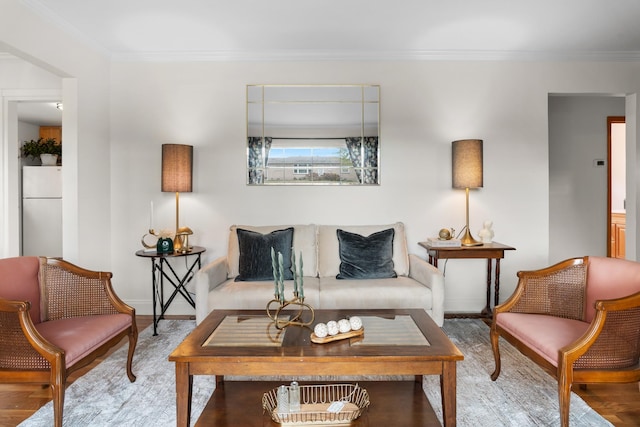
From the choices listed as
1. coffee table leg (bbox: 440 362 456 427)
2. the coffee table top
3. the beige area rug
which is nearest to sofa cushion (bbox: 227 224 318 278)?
the beige area rug

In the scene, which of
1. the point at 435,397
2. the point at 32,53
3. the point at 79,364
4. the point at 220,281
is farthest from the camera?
the point at 220,281

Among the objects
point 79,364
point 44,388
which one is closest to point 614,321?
point 79,364

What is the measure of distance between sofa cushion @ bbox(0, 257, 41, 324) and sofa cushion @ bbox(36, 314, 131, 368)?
14 cm

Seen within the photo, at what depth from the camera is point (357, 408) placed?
176 centimetres

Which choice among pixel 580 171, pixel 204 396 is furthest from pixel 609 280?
pixel 580 171

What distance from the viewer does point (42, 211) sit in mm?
6023

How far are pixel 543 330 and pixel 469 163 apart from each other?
6.08 feet

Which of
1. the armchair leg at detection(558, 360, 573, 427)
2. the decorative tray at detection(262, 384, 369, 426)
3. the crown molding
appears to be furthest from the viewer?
the crown molding

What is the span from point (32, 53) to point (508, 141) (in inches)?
161

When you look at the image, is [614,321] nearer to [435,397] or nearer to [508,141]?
[435,397]

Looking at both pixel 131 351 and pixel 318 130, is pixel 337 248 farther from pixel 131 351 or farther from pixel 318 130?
pixel 131 351

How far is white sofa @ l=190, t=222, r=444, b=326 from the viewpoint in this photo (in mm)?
3010

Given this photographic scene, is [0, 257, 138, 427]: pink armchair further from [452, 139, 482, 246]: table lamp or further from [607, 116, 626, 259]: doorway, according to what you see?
[607, 116, 626, 259]: doorway

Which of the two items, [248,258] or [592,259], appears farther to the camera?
[248,258]
